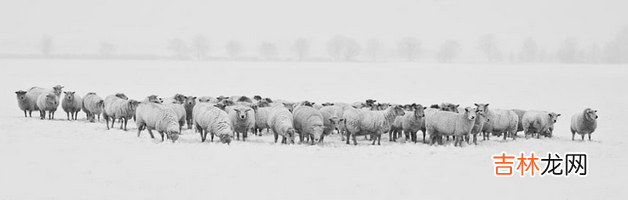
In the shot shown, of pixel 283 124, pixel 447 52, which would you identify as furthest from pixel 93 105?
pixel 447 52

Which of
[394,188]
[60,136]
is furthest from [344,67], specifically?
[394,188]

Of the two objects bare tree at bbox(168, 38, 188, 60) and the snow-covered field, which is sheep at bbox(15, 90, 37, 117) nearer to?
the snow-covered field

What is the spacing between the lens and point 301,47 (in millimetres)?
124062

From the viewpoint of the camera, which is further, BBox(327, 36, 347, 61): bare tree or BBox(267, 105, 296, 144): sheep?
BBox(327, 36, 347, 61): bare tree

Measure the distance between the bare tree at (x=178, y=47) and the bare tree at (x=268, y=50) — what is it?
17070 millimetres

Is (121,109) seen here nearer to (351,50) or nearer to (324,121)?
(324,121)

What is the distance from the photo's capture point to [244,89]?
192 feet

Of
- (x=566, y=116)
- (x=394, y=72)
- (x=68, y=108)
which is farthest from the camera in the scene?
(x=394, y=72)

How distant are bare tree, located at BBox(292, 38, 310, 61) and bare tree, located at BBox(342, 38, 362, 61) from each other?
360 inches

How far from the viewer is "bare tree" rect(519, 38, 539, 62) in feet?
406

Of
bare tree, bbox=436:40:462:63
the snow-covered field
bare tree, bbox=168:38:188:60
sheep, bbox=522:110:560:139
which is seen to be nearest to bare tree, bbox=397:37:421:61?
bare tree, bbox=436:40:462:63

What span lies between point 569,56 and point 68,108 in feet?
357

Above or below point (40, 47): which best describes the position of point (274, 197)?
below

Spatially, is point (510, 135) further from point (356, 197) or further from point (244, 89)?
point (244, 89)
